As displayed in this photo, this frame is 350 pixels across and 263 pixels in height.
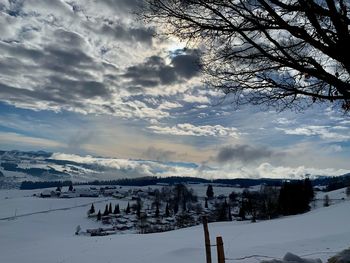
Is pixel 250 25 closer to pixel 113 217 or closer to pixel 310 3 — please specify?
pixel 310 3

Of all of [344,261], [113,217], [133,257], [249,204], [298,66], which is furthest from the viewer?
[113,217]

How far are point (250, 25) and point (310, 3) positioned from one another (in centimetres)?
104

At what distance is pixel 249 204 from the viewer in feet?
326

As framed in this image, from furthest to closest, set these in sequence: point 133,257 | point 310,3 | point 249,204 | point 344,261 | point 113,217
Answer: point 113,217 → point 249,204 → point 133,257 → point 344,261 → point 310,3

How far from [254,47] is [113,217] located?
467 ft

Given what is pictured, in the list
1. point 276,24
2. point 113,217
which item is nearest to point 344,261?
point 276,24

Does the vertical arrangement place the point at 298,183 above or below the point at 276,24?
above

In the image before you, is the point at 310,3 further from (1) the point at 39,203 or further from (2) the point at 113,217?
(1) the point at 39,203

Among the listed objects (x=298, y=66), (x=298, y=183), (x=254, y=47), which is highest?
(x=298, y=183)

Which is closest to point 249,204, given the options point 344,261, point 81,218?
point 81,218

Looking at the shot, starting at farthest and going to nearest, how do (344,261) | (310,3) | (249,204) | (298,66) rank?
(249,204)
(344,261)
(298,66)
(310,3)

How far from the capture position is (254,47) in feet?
22.7

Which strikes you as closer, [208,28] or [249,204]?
[208,28]

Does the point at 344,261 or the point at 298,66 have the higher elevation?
the point at 298,66
